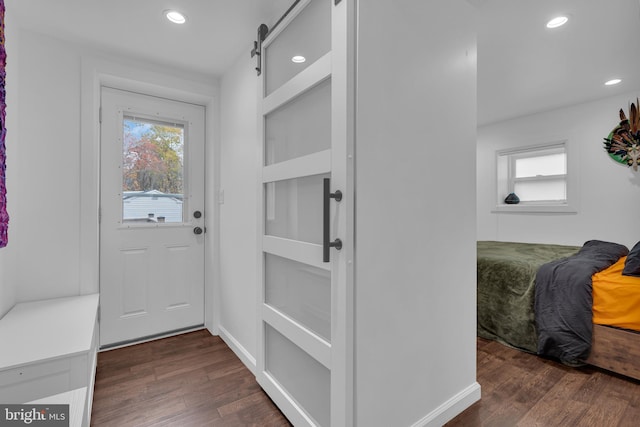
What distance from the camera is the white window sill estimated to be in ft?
12.9

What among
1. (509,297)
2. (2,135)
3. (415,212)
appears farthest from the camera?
(509,297)

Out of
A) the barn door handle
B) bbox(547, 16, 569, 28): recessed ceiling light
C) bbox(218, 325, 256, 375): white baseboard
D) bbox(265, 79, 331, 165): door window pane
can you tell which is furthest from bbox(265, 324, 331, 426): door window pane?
bbox(547, 16, 569, 28): recessed ceiling light

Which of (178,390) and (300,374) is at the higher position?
(300,374)

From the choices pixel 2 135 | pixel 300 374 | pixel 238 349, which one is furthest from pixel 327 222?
pixel 2 135

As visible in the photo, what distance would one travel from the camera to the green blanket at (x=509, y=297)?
2449mm

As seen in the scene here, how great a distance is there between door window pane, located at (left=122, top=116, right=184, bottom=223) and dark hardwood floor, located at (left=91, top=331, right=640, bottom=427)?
1156 mm

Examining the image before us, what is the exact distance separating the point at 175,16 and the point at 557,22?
8.37ft

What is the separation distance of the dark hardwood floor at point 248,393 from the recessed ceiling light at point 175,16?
2332 mm

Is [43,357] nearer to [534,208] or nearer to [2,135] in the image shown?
[2,135]

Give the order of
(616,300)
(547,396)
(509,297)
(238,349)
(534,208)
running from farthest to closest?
(534,208), (509,297), (238,349), (616,300), (547,396)

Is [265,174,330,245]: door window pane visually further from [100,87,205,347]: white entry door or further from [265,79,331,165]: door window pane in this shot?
[100,87,205,347]: white entry door

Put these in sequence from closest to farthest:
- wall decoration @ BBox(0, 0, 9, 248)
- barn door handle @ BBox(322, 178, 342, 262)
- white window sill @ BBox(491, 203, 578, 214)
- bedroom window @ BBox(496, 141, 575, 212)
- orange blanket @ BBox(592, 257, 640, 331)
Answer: barn door handle @ BBox(322, 178, 342, 262)
wall decoration @ BBox(0, 0, 9, 248)
orange blanket @ BBox(592, 257, 640, 331)
white window sill @ BBox(491, 203, 578, 214)
bedroom window @ BBox(496, 141, 575, 212)

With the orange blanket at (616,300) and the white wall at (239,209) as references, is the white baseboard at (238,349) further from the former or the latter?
the orange blanket at (616,300)

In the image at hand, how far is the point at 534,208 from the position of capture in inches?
167
